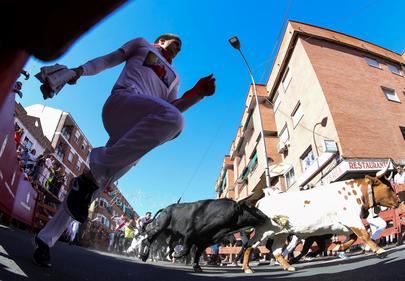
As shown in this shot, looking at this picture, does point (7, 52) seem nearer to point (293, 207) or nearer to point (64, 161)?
point (293, 207)

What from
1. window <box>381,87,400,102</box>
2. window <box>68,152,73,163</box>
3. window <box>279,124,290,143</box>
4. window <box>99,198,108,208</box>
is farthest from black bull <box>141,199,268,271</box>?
window <box>99,198,108,208</box>

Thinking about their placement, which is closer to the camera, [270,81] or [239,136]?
[270,81]

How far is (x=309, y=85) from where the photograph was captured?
56.4ft

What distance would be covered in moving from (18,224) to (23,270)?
8.39 m

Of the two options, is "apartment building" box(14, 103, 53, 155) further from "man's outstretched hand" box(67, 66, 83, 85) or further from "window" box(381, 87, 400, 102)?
"window" box(381, 87, 400, 102)

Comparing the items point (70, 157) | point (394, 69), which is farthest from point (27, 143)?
point (394, 69)

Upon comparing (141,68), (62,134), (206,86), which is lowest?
(206,86)

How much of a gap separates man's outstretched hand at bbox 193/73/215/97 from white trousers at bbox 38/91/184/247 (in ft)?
1.50

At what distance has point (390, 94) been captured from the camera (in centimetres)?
1859

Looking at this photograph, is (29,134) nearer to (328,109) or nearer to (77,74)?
(328,109)

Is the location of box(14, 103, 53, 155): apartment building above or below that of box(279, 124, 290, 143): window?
above

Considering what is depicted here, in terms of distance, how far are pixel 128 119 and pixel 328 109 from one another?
48.7 ft

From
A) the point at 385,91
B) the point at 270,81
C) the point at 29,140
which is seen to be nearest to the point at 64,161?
the point at 29,140

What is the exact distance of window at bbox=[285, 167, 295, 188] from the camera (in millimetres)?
18566
